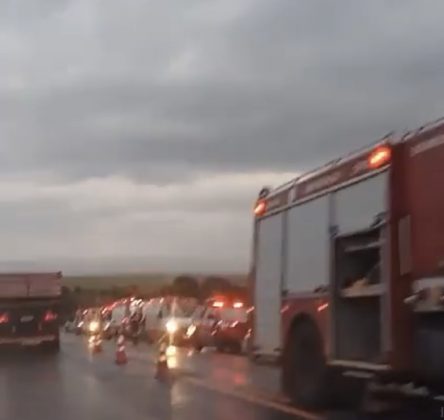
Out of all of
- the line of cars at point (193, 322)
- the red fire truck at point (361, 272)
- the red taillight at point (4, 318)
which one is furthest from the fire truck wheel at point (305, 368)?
the red taillight at point (4, 318)

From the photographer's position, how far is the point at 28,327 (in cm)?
3712

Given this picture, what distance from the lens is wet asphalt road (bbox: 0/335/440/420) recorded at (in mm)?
16672

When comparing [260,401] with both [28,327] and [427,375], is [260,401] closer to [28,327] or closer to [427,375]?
[427,375]

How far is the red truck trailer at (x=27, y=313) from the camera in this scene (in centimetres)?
3697

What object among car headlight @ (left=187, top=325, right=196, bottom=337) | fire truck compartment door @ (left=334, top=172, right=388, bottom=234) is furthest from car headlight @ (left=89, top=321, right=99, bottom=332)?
fire truck compartment door @ (left=334, top=172, right=388, bottom=234)

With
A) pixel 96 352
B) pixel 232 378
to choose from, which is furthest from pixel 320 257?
pixel 96 352

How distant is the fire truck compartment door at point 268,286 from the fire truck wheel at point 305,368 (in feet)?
2.07

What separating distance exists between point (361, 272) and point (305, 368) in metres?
2.30

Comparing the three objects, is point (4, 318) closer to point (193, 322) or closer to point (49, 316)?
point (49, 316)

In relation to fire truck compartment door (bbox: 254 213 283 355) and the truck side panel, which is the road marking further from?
the truck side panel

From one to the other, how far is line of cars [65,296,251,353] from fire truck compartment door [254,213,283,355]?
1203 cm

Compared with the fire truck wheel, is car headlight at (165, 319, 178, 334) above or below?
above

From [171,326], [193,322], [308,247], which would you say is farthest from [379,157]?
[171,326]

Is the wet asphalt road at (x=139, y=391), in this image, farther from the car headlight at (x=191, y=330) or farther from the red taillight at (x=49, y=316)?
the car headlight at (x=191, y=330)
